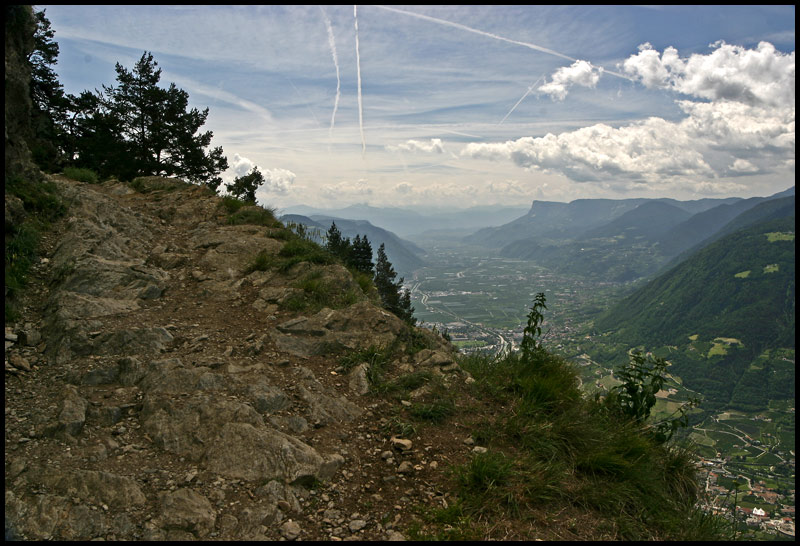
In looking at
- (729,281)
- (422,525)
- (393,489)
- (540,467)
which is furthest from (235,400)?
(729,281)

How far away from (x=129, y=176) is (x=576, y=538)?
26.9 metres

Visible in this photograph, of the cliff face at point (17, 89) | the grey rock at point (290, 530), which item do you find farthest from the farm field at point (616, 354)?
the cliff face at point (17, 89)

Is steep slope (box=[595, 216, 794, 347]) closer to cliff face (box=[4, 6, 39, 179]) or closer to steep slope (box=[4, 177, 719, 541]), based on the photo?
steep slope (box=[4, 177, 719, 541])

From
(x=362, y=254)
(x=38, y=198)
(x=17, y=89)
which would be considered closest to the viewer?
(x=38, y=198)

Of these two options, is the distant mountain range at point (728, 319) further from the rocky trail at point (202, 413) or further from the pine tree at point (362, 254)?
the rocky trail at point (202, 413)

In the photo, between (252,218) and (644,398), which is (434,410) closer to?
(644,398)

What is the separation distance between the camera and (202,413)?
4590 millimetres

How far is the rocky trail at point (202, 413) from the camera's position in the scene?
3471 mm

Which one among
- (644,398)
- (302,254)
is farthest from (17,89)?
(644,398)

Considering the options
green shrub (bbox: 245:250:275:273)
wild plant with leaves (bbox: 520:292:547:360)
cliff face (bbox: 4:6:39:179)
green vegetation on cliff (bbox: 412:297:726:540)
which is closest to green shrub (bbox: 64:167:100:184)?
cliff face (bbox: 4:6:39:179)

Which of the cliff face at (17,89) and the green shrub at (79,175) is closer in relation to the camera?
the cliff face at (17,89)

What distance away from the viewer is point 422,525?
3623mm

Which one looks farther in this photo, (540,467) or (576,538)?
(540,467)

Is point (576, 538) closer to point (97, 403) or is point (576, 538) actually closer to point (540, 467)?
point (540, 467)
